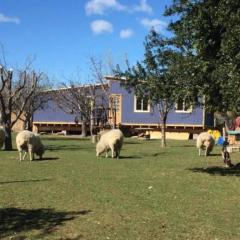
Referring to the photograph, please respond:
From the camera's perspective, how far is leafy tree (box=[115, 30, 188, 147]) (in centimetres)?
1716

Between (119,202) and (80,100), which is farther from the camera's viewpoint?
(80,100)

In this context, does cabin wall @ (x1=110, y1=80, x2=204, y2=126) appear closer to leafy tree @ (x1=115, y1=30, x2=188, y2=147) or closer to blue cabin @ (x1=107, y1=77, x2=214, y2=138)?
blue cabin @ (x1=107, y1=77, x2=214, y2=138)

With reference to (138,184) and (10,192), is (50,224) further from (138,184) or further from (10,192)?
(138,184)

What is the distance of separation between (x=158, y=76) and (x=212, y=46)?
7.12 feet

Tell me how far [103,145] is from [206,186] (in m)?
11.0

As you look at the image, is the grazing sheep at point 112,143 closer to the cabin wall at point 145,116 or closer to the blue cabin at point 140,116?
the blue cabin at point 140,116

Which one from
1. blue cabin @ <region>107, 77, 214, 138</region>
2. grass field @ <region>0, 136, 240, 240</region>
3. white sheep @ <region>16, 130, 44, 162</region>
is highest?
blue cabin @ <region>107, 77, 214, 138</region>

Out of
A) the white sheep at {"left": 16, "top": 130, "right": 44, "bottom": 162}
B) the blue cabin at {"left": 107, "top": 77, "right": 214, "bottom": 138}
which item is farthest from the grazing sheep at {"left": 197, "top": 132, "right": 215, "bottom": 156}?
the blue cabin at {"left": 107, "top": 77, "right": 214, "bottom": 138}

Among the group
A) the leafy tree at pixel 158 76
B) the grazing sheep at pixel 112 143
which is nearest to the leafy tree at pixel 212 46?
the leafy tree at pixel 158 76

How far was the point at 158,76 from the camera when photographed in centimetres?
1809

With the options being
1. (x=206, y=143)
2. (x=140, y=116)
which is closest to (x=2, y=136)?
(x=206, y=143)

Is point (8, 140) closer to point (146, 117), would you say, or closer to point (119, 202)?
point (119, 202)

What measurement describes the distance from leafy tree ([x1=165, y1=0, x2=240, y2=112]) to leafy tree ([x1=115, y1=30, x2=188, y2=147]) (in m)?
0.44

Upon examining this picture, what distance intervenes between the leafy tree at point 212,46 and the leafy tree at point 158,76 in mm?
445
